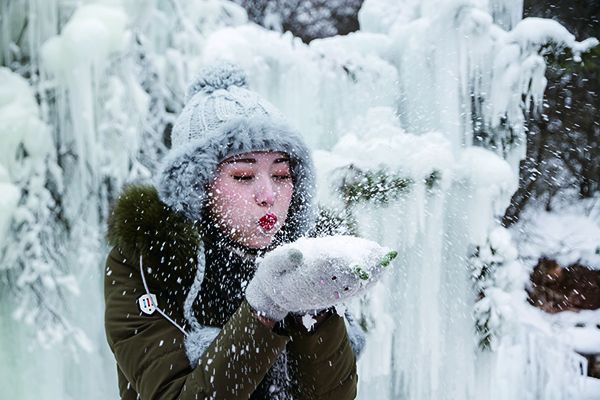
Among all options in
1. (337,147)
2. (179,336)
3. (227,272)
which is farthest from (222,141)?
(337,147)

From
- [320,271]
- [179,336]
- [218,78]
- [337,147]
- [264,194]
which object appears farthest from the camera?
[337,147]

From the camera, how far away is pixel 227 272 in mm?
1128

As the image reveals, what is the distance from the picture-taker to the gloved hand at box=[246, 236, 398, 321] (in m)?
0.81

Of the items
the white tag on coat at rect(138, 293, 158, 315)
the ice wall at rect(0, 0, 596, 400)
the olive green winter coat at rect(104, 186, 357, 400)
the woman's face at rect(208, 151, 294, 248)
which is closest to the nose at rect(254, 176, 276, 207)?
the woman's face at rect(208, 151, 294, 248)

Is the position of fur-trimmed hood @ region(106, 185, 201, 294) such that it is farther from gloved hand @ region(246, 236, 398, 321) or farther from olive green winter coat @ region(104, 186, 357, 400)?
gloved hand @ region(246, 236, 398, 321)

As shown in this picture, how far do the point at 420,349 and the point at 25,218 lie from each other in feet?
4.75

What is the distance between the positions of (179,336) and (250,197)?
9.6 inches

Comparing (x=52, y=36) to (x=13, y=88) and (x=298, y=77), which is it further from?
(x=298, y=77)

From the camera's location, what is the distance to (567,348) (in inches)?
124

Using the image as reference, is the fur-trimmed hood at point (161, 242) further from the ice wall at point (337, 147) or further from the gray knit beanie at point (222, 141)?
the ice wall at point (337, 147)

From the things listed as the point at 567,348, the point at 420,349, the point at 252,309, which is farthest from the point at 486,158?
the point at 252,309

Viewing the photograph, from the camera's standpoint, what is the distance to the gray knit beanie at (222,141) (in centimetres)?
112

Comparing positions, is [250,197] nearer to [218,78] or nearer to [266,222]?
[266,222]

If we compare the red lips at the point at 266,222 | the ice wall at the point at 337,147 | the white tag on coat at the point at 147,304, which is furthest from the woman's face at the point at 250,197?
the ice wall at the point at 337,147
